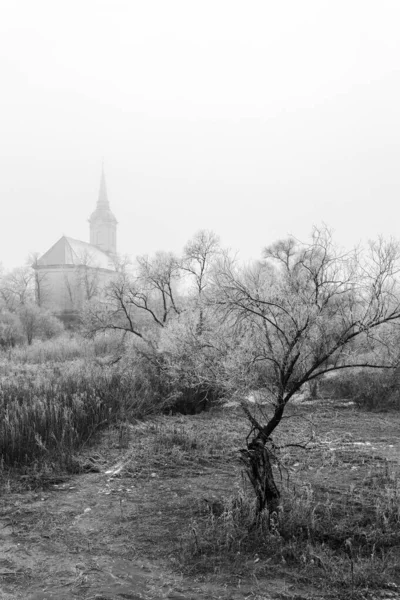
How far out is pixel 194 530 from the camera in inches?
183

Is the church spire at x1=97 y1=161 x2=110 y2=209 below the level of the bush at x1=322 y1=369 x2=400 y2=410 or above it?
above

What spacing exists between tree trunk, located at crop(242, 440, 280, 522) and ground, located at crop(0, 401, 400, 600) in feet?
1.82

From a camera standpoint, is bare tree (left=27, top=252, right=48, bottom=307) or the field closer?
the field

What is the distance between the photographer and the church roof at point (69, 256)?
218ft

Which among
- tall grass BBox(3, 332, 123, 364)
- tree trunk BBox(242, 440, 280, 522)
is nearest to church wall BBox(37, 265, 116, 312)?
tall grass BBox(3, 332, 123, 364)

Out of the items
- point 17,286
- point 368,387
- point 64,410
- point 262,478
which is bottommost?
point 368,387

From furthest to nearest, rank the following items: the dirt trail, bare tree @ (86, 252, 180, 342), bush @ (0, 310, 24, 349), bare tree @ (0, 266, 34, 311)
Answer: bare tree @ (0, 266, 34, 311), bush @ (0, 310, 24, 349), bare tree @ (86, 252, 180, 342), the dirt trail

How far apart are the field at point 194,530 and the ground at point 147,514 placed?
0.6 inches

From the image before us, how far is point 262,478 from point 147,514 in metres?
1.48

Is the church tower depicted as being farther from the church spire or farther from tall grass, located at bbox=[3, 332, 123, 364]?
tall grass, located at bbox=[3, 332, 123, 364]

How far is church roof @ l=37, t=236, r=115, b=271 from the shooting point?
66500mm

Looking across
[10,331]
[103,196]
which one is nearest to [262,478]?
[10,331]

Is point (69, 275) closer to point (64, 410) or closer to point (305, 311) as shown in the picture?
point (64, 410)

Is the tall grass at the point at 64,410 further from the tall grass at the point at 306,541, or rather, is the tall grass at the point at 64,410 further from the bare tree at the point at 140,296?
the bare tree at the point at 140,296
